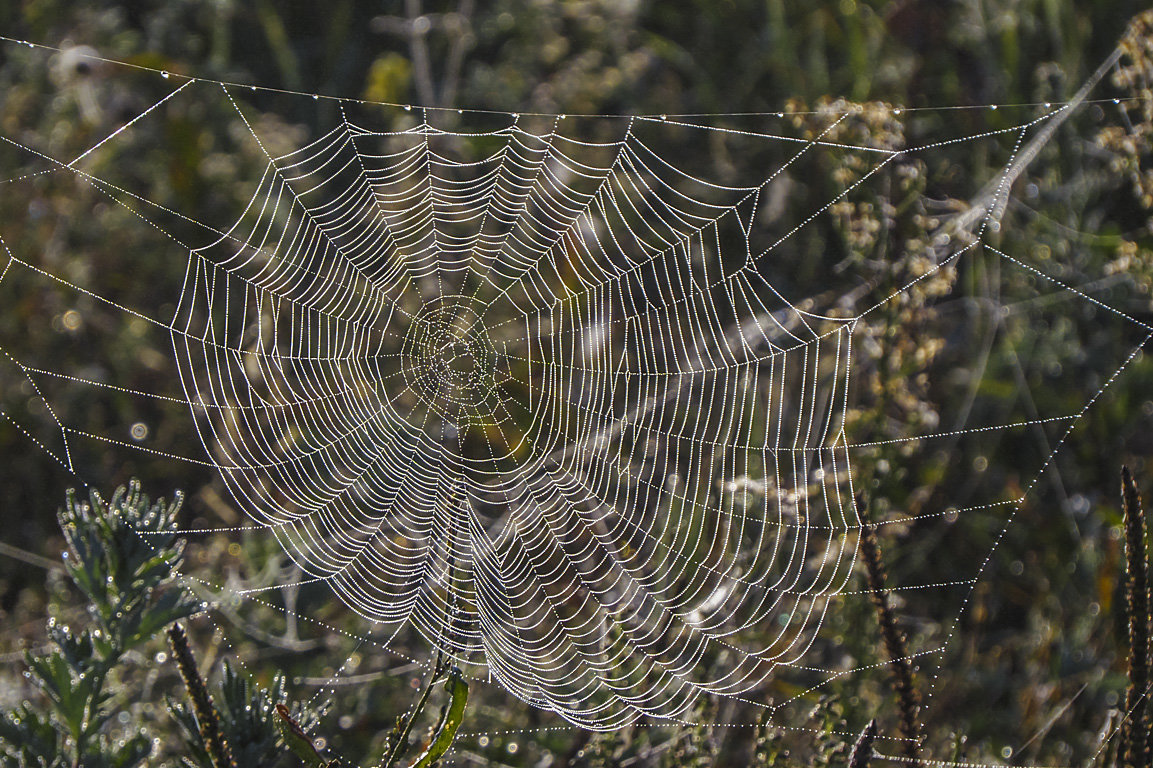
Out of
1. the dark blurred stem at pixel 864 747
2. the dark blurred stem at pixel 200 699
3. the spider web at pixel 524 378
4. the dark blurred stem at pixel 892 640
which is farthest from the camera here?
the spider web at pixel 524 378

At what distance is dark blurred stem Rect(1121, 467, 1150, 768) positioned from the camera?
1.15m

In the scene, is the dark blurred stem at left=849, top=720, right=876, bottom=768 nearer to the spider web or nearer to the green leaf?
the green leaf

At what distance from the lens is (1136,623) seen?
1173 millimetres

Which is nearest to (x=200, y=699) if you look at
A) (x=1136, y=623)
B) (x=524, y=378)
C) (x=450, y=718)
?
(x=450, y=718)

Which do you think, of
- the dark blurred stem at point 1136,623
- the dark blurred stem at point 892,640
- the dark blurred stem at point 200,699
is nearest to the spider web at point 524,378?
the dark blurred stem at point 892,640

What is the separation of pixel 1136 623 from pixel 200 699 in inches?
45.3

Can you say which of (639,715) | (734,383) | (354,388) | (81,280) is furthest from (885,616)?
(81,280)

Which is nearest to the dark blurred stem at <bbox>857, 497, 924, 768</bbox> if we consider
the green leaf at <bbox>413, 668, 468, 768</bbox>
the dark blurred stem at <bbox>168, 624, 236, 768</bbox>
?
the green leaf at <bbox>413, 668, 468, 768</bbox>

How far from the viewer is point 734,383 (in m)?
2.70

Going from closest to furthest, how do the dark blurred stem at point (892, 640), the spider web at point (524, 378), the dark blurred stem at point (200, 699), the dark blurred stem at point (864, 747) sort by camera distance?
1. the dark blurred stem at point (864, 747)
2. the dark blurred stem at point (200, 699)
3. the dark blurred stem at point (892, 640)
4. the spider web at point (524, 378)

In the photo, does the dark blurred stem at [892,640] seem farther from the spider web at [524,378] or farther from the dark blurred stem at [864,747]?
the spider web at [524,378]

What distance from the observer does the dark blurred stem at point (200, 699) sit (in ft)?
3.55

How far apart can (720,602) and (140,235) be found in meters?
2.51

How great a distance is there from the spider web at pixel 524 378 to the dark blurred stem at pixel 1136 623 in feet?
2.68
